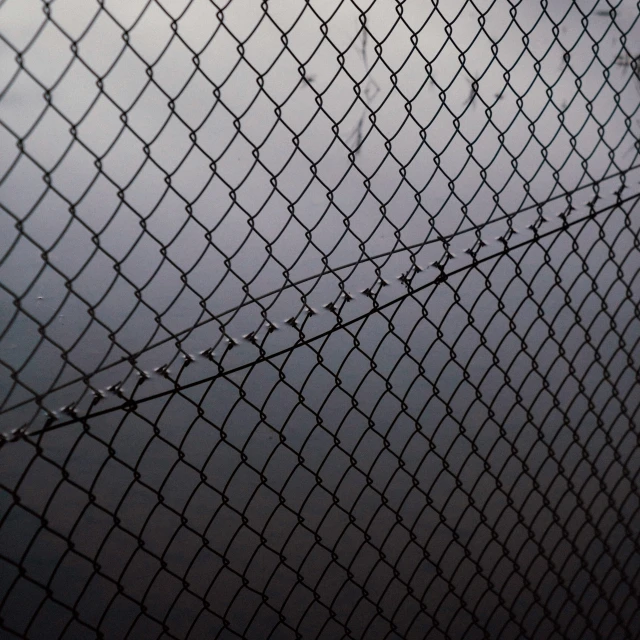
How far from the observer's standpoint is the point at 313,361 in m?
1.97

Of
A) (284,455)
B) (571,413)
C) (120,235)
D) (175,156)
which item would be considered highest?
(175,156)

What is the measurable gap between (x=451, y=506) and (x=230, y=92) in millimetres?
1361

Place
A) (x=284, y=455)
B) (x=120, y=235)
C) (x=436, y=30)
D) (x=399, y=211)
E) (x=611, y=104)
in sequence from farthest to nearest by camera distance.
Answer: (x=611, y=104) < (x=436, y=30) < (x=399, y=211) < (x=120, y=235) < (x=284, y=455)

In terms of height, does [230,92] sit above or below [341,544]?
above

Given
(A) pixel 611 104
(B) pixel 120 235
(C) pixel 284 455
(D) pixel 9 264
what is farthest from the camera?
(A) pixel 611 104

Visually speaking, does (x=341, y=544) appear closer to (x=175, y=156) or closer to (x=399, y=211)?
(x=399, y=211)

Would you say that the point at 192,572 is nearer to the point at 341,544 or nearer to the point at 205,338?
the point at 341,544

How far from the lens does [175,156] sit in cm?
215

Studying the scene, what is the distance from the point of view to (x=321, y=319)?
1.96m

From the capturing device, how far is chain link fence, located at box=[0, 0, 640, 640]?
1499 millimetres

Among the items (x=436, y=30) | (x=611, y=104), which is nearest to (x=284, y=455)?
(x=436, y=30)

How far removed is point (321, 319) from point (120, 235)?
586 millimetres

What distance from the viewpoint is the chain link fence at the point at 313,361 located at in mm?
1499

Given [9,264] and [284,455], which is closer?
[284,455]
